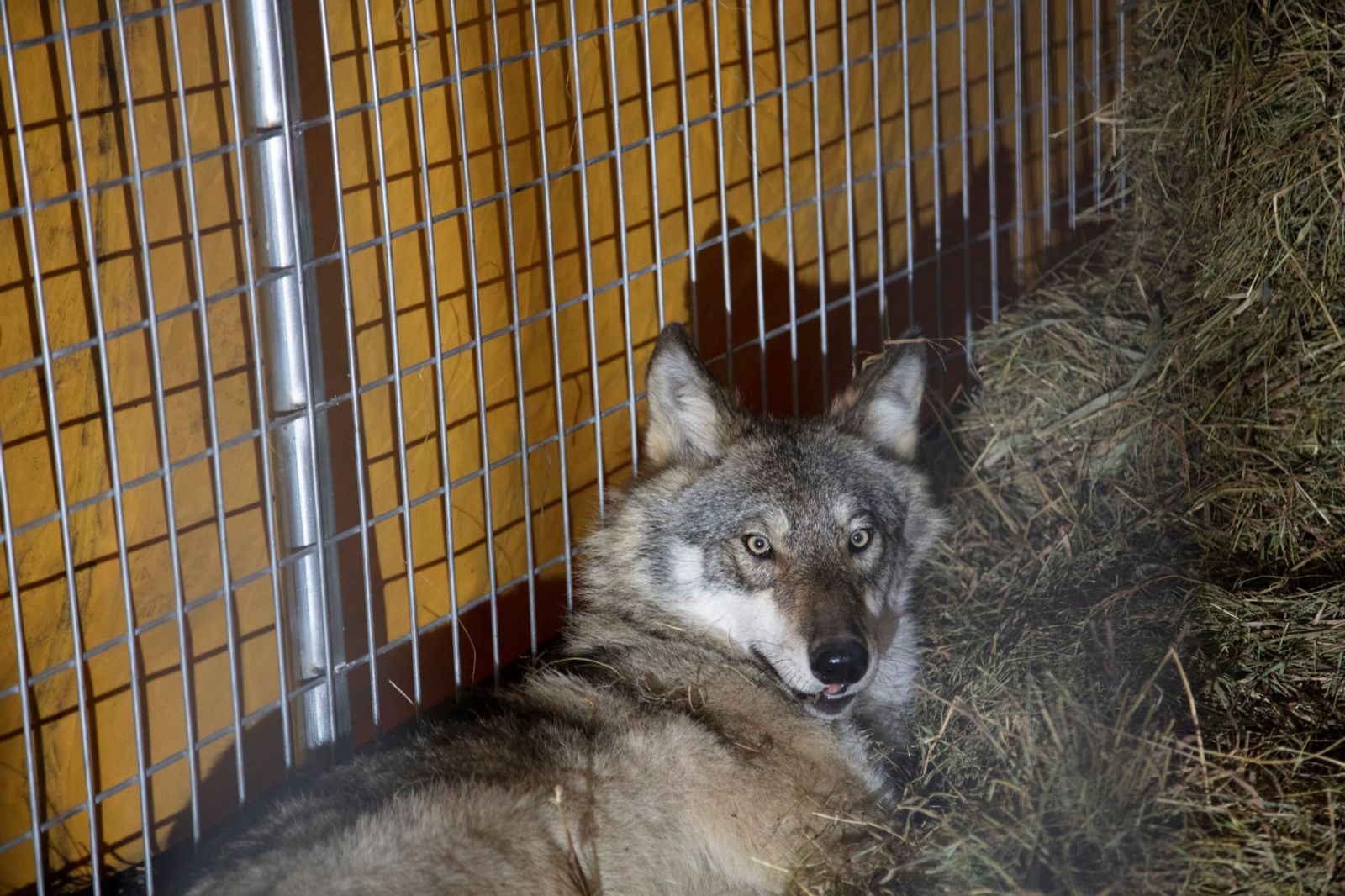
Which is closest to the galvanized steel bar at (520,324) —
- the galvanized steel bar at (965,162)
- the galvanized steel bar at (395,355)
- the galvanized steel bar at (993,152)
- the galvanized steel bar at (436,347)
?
the galvanized steel bar at (436,347)

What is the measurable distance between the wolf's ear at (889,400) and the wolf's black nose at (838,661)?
0.82m

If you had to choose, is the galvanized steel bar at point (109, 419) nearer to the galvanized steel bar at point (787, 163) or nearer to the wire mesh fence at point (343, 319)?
the wire mesh fence at point (343, 319)

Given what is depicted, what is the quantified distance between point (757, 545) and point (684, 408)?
1.52ft

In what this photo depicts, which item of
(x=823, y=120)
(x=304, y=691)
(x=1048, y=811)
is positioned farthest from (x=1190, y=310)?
(x=304, y=691)

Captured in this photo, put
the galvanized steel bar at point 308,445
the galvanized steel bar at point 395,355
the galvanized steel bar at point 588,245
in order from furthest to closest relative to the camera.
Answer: the galvanized steel bar at point 588,245 → the galvanized steel bar at point 395,355 → the galvanized steel bar at point 308,445

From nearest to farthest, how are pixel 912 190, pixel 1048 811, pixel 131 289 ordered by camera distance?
1. pixel 1048 811
2. pixel 131 289
3. pixel 912 190

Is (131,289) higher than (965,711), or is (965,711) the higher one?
(131,289)

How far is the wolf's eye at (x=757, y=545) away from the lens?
3.37 metres

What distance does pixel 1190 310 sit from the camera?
152 inches

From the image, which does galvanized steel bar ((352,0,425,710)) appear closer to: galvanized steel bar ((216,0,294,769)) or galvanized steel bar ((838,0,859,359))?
galvanized steel bar ((216,0,294,769))

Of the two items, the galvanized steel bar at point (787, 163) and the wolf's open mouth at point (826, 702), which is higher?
the galvanized steel bar at point (787, 163)

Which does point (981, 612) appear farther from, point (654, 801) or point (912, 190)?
point (912, 190)

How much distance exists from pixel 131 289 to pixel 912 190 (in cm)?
297

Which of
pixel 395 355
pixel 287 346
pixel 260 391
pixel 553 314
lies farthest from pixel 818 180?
pixel 260 391
